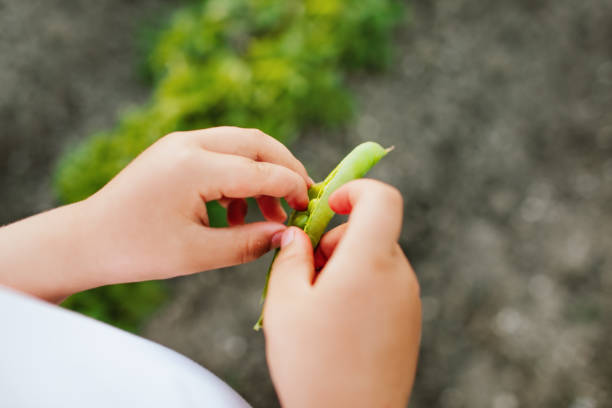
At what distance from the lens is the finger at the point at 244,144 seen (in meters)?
1.03

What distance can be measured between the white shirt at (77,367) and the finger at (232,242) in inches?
9.5

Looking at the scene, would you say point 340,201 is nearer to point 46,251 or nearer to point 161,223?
point 161,223

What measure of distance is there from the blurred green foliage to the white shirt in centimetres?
159

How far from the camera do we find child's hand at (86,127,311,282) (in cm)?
97

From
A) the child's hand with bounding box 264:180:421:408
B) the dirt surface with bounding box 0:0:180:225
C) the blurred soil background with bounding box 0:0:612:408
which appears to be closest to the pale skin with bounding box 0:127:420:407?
the child's hand with bounding box 264:180:421:408

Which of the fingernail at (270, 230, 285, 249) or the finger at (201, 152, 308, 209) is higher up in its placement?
the finger at (201, 152, 308, 209)

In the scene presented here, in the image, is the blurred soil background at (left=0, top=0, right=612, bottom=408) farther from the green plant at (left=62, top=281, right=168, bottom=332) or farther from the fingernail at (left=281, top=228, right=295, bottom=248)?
the fingernail at (left=281, top=228, right=295, bottom=248)

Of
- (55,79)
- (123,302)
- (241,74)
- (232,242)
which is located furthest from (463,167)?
(55,79)

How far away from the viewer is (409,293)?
2.81 ft

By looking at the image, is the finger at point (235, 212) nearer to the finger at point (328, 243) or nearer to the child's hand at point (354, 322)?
the finger at point (328, 243)

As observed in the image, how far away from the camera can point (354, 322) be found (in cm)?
78

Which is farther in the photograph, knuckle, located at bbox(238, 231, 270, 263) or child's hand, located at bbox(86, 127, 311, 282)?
knuckle, located at bbox(238, 231, 270, 263)

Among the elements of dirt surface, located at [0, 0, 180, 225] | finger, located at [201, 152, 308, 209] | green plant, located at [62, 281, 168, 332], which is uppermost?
finger, located at [201, 152, 308, 209]

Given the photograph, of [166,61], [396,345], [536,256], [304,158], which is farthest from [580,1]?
[396,345]
